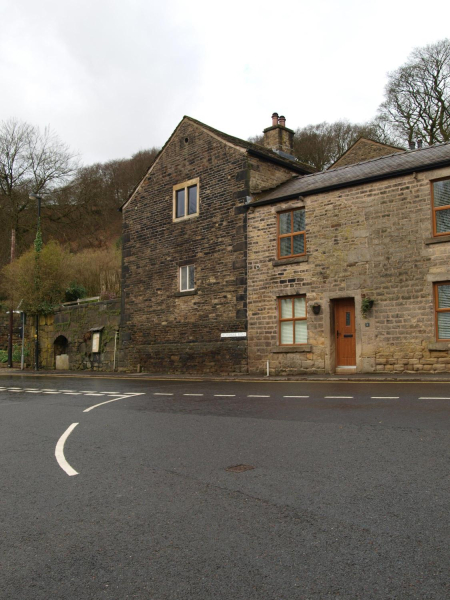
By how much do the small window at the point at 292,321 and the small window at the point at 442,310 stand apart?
470 cm

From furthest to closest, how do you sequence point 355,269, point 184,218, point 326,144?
point 326,144 → point 184,218 → point 355,269

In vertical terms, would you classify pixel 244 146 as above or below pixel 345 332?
above

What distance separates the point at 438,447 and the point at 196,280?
17.5 m

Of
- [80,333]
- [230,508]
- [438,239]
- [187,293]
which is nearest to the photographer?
[230,508]

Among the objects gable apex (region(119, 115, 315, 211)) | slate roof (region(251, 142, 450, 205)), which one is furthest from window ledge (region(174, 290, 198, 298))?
gable apex (region(119, 115, 315, 211))

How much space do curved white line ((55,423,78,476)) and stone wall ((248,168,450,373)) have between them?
11.6 meters

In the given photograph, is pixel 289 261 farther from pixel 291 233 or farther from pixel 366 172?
pixel 366 172

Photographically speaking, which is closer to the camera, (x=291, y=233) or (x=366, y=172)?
(x=366, y=172)

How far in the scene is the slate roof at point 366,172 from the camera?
17.8 meters

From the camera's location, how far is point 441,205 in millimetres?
17328

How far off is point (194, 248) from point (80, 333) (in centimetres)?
952

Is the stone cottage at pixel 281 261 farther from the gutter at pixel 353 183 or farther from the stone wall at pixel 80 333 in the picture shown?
the stone wall at pixel 80 333

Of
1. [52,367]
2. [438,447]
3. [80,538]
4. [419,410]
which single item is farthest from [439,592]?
[52,367]

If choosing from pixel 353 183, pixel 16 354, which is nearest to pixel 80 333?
pixel 16 354
